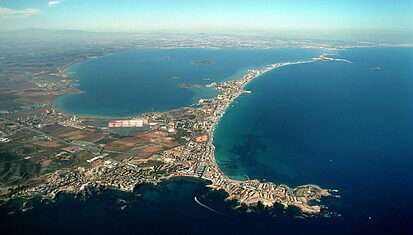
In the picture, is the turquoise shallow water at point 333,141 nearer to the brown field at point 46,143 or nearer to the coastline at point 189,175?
the coastline at point 189,175

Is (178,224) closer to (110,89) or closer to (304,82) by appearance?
Answer: (110,89)

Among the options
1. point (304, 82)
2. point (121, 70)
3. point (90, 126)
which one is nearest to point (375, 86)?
point (304, 82)

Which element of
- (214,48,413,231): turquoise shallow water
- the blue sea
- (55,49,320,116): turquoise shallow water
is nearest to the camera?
the blue sea

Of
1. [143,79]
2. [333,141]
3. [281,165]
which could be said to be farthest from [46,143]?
[143,79]

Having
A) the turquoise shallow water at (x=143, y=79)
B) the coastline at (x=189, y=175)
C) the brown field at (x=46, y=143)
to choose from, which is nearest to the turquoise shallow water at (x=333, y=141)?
the coastline at (x=189, y=175)

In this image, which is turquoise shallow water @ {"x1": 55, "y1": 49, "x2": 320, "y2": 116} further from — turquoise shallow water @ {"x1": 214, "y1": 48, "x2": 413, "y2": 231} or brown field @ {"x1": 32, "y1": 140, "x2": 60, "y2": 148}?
turquoise shallow water @ {"x1": 214, "y1": 48, "x2": 413, "y2": 231}

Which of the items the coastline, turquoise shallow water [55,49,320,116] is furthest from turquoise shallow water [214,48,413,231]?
turquoise shallow water [55,49,320,116]
